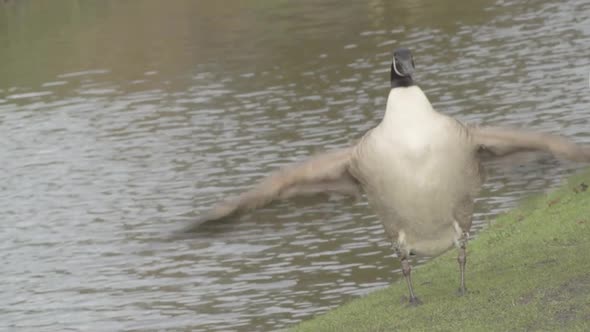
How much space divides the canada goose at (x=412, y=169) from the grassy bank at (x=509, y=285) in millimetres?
635

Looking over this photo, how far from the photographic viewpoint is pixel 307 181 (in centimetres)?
1176

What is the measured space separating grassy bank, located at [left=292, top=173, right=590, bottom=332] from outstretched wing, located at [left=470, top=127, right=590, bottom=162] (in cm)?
127

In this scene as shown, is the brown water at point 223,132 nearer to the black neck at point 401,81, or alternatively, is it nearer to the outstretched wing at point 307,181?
the outstretched wing at point 307,181

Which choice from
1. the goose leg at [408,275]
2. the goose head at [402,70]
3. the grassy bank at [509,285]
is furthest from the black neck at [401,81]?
the grassy bank at [509,285]

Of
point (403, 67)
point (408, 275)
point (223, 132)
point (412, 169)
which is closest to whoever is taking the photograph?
point (412, 169)

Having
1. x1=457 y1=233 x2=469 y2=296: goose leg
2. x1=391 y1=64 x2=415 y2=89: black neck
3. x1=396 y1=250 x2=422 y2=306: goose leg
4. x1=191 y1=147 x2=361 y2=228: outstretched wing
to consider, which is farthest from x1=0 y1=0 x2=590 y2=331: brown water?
x1=391 y1=64 x2=415 y2=89: black neck

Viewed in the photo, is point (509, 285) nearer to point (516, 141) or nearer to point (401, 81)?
point (516, 141)

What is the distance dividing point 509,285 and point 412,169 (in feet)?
6.67

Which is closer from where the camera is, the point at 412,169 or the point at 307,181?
the point at 412,169

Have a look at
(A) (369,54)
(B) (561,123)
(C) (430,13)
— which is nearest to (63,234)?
(B) (561,123)

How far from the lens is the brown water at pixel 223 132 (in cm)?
1622

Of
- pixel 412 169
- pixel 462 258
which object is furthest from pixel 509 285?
pixel 412 169

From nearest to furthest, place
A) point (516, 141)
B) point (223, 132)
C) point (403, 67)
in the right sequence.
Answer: point (403, 67) → point (516, 141) → point (223, 132)

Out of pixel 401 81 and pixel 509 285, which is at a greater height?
pixel 401 81
